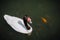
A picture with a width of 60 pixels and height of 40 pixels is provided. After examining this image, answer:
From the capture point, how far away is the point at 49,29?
1.89 meters

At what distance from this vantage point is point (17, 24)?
6.06 feet

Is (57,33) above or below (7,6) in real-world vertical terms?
below

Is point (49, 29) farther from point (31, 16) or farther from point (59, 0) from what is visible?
point (59, 0)

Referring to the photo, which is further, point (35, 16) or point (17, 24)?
point (35, 16)

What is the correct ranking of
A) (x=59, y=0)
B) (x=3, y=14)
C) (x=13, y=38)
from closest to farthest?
1. (x=13, y=38)
2. (x=3, y=14)
3. (x=59, y=0)

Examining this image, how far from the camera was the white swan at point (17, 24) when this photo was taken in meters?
1.82

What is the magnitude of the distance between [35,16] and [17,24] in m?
0.22

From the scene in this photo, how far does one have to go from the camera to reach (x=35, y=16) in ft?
6.47

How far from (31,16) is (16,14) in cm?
14

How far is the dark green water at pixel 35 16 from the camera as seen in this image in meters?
1.81

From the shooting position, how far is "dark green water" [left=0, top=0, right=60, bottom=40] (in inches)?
71.2

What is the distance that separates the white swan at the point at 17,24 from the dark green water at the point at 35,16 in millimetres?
29

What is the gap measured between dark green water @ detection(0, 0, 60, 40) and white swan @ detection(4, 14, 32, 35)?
3 centimetres

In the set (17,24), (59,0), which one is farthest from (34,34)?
(59,0)
